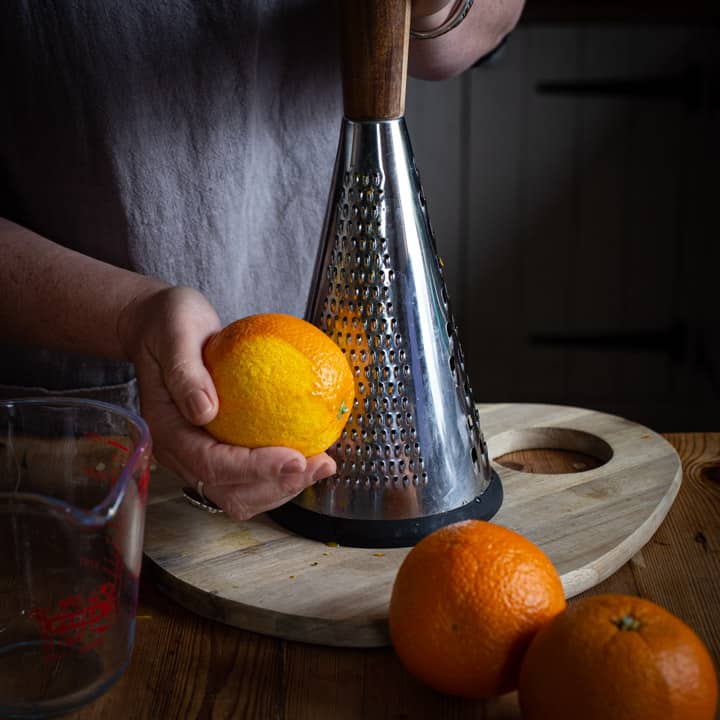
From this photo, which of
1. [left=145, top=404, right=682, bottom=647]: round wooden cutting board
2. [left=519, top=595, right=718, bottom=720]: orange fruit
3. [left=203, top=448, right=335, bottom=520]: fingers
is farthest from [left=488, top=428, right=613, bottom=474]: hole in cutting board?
[left=519, top=595, right=718, bottom=720]: orange fruit

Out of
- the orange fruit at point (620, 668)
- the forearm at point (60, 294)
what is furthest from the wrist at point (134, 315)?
the orange fruit at point (620, 668)

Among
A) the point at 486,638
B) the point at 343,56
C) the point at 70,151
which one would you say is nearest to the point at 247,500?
the point at 486,638

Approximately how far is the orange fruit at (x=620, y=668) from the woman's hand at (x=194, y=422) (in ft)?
0.73

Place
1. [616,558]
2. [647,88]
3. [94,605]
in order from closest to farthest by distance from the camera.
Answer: [94,605] → [616,558] → [647,88]

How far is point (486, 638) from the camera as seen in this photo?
22.4 inches

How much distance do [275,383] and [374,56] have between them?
0.79 feet

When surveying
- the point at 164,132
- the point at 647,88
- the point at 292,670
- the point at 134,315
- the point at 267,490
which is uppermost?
the point at 647,88

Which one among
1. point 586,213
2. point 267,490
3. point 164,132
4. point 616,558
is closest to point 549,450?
point 616,558

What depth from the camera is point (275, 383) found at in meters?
0.67

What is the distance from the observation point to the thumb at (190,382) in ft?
2.21

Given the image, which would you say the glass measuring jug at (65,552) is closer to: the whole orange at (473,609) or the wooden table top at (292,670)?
the wooden table top at (292,670)

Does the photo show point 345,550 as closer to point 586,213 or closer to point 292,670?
point 292,670

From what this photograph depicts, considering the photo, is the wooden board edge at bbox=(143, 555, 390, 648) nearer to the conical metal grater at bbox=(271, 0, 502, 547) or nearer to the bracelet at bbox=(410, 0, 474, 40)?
the conical metal grater at bbox=(271, 0, 502, 547)

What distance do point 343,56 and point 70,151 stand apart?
364 millimetres
